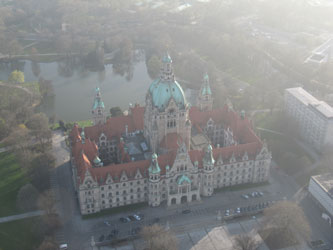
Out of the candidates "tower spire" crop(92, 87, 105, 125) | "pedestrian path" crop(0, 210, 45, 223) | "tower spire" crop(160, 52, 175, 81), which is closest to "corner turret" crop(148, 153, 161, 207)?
"tower spire" crop(160, 52, 175, 81)

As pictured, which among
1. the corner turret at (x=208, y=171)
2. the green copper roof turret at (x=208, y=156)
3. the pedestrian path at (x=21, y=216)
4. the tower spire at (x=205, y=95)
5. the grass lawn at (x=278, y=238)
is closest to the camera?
the grass lawn at (x=278, y=238)

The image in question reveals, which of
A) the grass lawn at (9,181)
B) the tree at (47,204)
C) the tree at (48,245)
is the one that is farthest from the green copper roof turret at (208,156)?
the grass lawn at (9,181)

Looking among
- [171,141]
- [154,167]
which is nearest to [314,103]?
[171,141]

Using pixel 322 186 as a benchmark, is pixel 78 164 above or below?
above

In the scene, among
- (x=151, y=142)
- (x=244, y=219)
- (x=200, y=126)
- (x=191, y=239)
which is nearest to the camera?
(x=191, y=239)

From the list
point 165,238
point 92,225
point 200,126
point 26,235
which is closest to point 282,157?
point 200,126

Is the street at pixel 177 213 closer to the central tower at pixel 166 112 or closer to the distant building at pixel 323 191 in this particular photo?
the distant building at pixel 323 191

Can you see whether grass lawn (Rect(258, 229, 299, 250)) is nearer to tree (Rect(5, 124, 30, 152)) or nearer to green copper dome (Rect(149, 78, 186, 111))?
green copper dome (Rect(149, 78, 186, 111))

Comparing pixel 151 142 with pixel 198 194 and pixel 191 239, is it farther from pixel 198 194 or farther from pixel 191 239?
pixel 191 239
